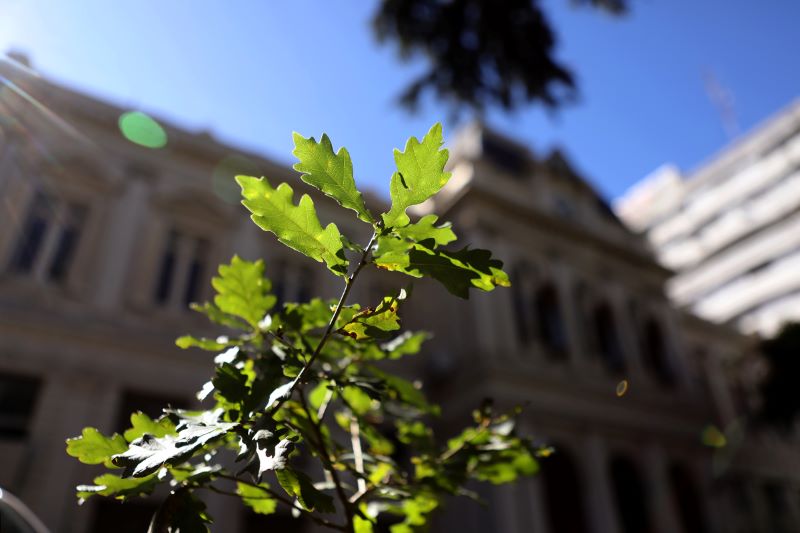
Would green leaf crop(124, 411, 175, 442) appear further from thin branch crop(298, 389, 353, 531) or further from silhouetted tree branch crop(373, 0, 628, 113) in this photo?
silhouetted tree branch crop(373, 0, 628, 113)

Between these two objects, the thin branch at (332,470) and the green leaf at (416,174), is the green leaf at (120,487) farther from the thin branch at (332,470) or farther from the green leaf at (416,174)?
the green leaf at (416,174)

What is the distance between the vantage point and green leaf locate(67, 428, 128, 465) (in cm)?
151

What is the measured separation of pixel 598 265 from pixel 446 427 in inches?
266

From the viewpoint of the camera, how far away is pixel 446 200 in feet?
50.0

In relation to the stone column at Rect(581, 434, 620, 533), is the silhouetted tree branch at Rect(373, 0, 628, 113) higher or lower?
higher

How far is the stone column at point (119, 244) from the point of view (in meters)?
10.6

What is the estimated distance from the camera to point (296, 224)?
139 cm

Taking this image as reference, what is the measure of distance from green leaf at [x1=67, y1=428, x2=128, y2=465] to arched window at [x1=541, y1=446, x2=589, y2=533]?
39.7 feet

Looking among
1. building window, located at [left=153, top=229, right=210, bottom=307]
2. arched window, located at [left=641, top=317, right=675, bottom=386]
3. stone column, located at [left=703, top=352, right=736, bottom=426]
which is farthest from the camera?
stone column, located at [left=703, top=352, right=736, bottom=426]

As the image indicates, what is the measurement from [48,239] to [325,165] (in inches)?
439

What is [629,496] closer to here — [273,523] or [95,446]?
[273,523]

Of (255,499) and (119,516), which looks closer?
(255,499)

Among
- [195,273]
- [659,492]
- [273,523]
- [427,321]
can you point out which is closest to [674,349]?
[659,492]

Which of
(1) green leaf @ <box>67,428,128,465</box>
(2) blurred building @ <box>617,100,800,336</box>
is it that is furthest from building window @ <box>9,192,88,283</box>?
(2) blurred building @ <box>617,100,800,336</box>
